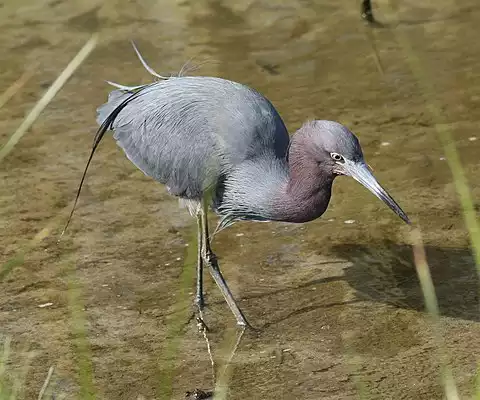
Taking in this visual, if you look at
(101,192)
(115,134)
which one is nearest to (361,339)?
(115,134)

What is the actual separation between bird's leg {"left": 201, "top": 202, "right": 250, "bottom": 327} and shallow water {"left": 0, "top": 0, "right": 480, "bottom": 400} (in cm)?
9

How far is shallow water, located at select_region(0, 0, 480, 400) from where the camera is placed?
445cm

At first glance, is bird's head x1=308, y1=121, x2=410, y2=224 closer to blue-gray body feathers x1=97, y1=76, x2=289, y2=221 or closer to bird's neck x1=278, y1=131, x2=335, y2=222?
bird's neck x1=278, y1=131, x2=335, y2=222

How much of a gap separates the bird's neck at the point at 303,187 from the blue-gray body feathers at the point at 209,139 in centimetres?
10

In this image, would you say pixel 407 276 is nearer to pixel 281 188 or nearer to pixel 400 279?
pixel 400 279

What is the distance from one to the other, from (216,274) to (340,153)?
103cm

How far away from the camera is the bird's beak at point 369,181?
13.2ft

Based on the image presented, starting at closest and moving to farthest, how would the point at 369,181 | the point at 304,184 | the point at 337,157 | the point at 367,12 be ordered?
1. the point at 369,181
2. the point at 337,157
3. the point at 304,184
4. the point at 367,12

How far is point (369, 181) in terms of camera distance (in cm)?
409

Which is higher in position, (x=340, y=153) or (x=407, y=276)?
(x=340, y=153)

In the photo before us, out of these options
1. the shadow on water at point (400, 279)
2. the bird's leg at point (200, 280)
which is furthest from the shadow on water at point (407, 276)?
the bird's leg at point (200, 280)

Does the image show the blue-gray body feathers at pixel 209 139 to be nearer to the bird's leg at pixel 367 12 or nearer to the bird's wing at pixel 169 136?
the bird's wing at pixel 169 136

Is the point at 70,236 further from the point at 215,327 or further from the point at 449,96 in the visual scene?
the point at 449,96

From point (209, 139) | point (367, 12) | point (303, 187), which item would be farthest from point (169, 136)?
point (367, 12)
